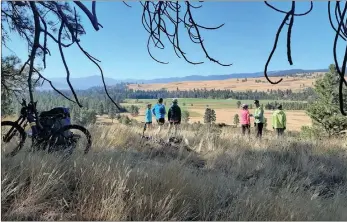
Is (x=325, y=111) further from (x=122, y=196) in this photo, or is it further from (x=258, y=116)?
(x=122, y=196)

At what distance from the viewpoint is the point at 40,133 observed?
213 centimetres

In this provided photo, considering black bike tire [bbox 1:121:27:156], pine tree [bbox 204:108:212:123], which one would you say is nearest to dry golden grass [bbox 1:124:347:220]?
black bike tire [bbox 1:121:27:156]

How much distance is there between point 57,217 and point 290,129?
1183 cm

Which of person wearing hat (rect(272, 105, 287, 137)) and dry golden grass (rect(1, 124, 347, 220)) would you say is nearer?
dry golden grass (rect(1, 124, 347, 220))

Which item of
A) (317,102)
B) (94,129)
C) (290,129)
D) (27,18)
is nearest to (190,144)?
(94,129)

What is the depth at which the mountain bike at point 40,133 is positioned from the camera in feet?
6.38

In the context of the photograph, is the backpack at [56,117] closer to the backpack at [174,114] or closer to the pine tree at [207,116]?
the backpack at [174,114]

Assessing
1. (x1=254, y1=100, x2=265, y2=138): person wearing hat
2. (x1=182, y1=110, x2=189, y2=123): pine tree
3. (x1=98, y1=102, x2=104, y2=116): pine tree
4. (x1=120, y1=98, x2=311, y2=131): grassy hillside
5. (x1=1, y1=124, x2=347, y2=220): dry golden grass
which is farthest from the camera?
(x1=182, y1=110, x2=189, y2=123): pine tree

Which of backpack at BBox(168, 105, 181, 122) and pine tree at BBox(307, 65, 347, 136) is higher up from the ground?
backpack at BBox(168, 105, 181, 122)

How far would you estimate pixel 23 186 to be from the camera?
163 centimetres

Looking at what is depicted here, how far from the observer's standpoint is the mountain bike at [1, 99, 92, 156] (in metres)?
1.94

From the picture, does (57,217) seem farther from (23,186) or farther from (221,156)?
(221,156)

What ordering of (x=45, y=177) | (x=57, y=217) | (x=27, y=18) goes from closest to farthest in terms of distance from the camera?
(x=27, y=18) → (x=57, y=217) → (x=45, y=177)

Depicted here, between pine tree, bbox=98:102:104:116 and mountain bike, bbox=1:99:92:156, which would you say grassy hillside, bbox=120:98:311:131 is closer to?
mountain bike, bbox=1:99:92:156
